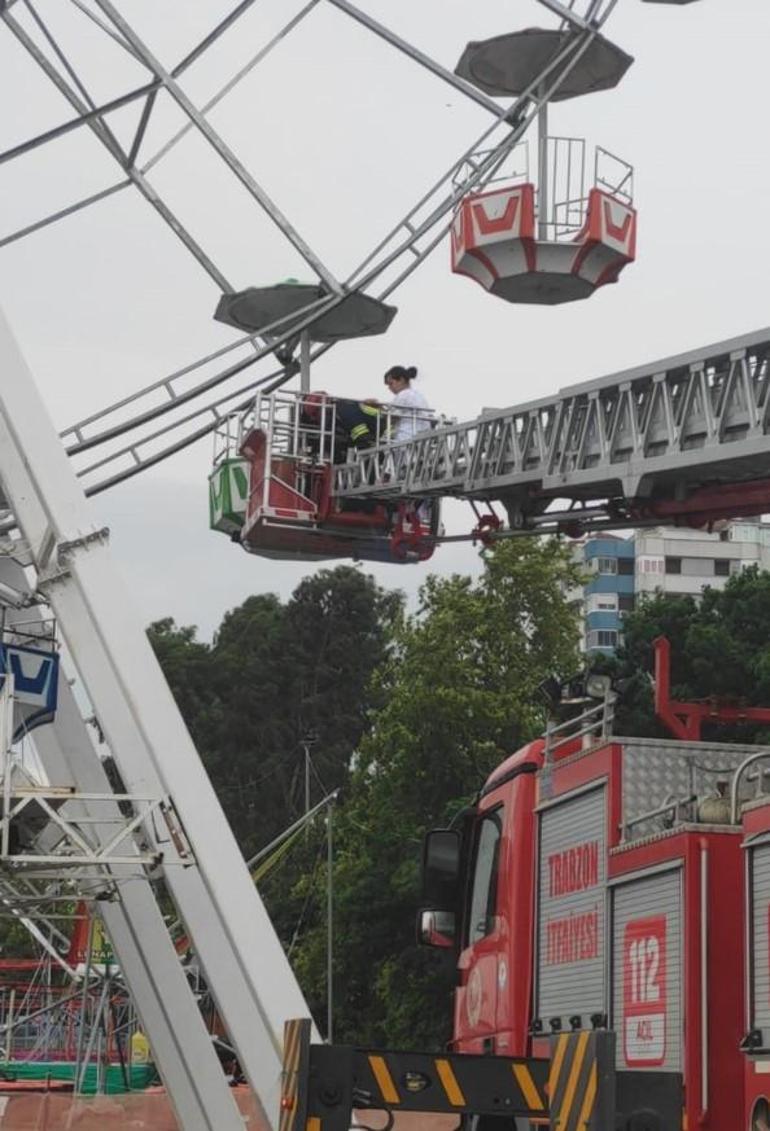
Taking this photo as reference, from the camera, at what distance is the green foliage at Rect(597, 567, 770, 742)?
42.3 meters

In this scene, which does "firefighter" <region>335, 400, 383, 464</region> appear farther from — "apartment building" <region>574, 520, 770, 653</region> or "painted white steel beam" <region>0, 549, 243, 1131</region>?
"apartment building" <region>574, 520, 770, 653</region>

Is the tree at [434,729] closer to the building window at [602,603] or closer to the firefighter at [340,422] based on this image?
the firefighter at [340,422]

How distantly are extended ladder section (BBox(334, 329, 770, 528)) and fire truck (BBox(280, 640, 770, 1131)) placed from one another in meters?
2.39

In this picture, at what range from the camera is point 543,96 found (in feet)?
64.7

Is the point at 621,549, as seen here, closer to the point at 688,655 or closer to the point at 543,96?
the point at 688,655

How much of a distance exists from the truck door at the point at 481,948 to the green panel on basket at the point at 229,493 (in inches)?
343

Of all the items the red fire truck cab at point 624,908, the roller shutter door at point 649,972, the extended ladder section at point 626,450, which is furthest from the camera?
the extended ladder section at point 626,450

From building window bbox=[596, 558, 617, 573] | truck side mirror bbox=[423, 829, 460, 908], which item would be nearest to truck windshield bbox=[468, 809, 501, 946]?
truck side mirror bbox=[423, 829, 460, 908]

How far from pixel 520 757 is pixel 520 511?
22.8 feet

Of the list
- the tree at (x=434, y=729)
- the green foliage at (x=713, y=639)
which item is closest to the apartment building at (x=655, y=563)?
the tree at (x=434, y=729)

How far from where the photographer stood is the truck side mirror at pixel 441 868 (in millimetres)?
11297

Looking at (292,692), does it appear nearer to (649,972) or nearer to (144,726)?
(144,726)

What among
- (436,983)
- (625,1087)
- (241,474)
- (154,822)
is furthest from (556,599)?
(625,1087)

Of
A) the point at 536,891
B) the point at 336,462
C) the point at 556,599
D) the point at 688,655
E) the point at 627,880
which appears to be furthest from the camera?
the point at 556,599
